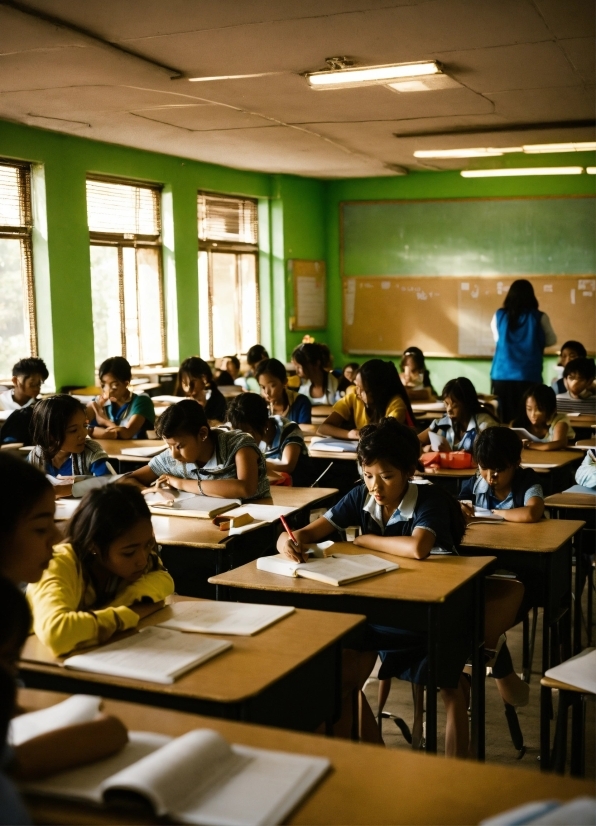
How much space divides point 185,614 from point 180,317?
22.1 ft

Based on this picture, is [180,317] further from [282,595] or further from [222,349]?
[282,595]

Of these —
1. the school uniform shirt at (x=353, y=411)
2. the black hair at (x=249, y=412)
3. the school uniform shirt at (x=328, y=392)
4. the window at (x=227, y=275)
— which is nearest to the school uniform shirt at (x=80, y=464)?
the black hair at (x=249, y=412)

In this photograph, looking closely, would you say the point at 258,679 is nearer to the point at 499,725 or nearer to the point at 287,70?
the point at 499,725

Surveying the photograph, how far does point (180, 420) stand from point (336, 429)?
1840mm

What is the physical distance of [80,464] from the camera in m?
3.97

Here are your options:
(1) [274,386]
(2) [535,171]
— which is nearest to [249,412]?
(1) [274,386]

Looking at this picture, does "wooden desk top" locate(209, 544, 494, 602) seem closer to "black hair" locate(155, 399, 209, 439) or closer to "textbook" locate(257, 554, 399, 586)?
"textbook" locate(257, 554, 399, 586)

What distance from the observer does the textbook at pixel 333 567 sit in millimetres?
2604

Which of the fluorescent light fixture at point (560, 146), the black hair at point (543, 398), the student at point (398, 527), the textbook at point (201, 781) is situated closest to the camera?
the textbook at point (201, 781)

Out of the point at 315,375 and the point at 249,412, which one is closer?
the point at 249,412

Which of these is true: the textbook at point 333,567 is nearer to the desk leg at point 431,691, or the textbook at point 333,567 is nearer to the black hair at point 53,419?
the desk leg at point 431,691

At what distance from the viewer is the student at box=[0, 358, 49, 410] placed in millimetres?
6164

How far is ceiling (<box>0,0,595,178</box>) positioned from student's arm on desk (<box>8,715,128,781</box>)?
131 inches

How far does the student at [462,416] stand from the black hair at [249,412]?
1088mm
